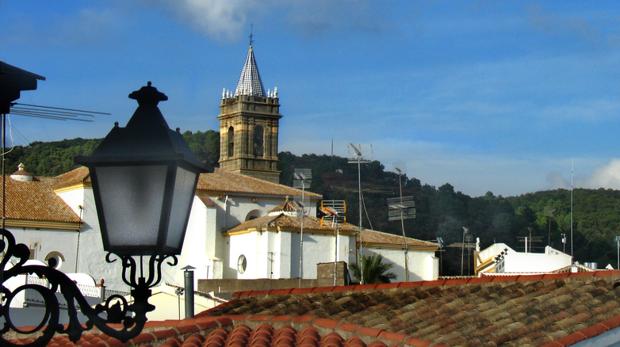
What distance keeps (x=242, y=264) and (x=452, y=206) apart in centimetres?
5049

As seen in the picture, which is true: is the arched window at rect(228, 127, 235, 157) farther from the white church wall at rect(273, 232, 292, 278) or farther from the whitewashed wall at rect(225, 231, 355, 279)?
the white church wall at rect(273, 232, 292, 278)

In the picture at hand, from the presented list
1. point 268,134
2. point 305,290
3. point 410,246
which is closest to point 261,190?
point 410,246

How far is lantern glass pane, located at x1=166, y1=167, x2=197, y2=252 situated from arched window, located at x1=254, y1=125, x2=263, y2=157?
66681mm

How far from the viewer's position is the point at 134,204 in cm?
374

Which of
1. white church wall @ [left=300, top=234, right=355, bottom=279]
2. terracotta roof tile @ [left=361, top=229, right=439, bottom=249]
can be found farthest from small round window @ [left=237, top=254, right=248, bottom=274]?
terracotta roof tile @ [left=361, top=229, right=439, bottom=249]

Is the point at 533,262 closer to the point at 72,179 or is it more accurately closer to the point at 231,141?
the point at 72,179

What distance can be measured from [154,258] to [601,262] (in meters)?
72.8

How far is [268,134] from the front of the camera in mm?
71125

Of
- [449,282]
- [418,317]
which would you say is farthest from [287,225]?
[418,317]

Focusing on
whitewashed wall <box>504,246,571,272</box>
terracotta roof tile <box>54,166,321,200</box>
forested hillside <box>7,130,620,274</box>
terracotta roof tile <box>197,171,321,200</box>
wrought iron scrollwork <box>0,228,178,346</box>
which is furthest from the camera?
forested hillside <box>7,130,620,274</box>

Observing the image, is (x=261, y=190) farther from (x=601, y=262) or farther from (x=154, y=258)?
(x=154, y=258)

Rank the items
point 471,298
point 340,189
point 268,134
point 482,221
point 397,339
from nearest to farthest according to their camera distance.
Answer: point 397,339, point 471,298, point 268,134, point 482,221, point 340,189

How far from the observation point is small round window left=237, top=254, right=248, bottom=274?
4659cm

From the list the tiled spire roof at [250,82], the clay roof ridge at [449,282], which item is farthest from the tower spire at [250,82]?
the clay roof ridge at [449,282]
